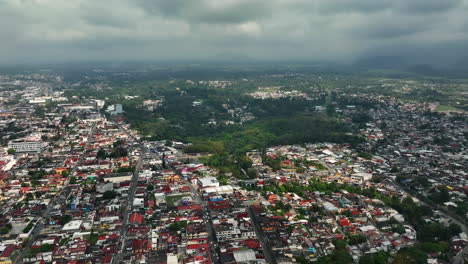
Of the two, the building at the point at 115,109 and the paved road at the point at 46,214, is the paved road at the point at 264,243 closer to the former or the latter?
the paved road at the point at 46,214

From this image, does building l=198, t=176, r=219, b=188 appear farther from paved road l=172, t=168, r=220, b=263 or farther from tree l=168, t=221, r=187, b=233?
tree l=168, t=221, r=187, b=233

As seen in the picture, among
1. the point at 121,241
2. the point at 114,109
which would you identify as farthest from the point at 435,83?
the point at 121,241

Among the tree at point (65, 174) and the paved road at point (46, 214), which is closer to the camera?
the paved road at point (46, 214)

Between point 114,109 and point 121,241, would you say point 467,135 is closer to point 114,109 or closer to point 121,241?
point 121,241

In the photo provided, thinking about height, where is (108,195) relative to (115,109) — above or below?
below

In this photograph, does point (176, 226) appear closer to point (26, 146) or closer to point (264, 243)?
point (264, 243)

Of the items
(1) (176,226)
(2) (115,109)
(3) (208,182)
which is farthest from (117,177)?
(2) (115,109)

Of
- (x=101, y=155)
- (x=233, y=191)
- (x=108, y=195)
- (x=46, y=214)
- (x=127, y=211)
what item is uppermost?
(x=101, y=155)

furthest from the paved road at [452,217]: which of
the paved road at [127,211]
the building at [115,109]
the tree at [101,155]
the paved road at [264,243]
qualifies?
the building at [115,109]

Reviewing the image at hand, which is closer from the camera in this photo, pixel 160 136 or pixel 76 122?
pixel 160 136
